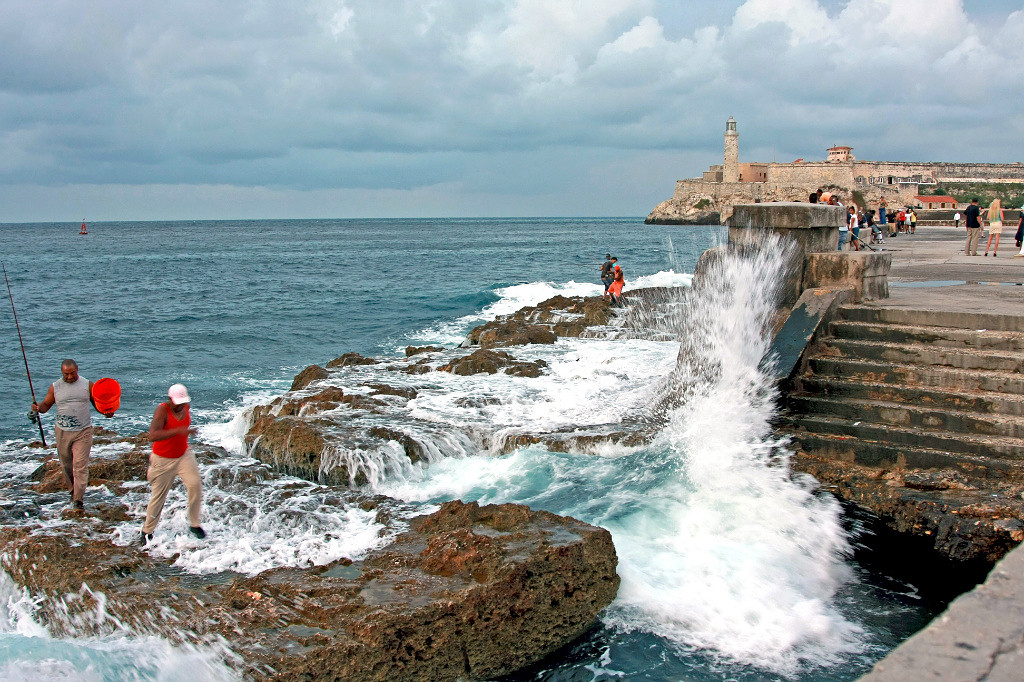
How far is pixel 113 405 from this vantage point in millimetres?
6711

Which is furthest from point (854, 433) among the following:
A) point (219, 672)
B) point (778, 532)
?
point (219, 672)

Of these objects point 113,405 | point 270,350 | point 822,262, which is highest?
point 822,262

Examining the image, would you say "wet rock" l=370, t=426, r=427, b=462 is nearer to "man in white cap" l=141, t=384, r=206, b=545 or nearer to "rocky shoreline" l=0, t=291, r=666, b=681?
"rocky shoreline" l=0, t=291, r=666, b=681

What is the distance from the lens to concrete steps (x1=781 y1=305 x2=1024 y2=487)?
240 inches

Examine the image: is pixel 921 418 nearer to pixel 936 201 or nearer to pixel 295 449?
pixel 295 449

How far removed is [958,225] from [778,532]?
3269 centimetres

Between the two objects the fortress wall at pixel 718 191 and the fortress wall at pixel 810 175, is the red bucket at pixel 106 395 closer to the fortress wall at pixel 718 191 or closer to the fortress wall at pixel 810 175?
the fortress wall at pixel 810 175

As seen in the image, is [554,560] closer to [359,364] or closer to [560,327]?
[359,364]

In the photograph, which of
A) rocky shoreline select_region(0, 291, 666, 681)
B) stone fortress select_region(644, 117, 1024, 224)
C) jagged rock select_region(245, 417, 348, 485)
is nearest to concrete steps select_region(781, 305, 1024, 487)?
rocky shoreline select_region(0, 291, 666, 681)

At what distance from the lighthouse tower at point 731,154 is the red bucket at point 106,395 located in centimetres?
10337

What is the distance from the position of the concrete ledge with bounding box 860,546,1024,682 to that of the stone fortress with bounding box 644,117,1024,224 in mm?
74357

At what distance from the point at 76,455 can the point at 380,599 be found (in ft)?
12.7

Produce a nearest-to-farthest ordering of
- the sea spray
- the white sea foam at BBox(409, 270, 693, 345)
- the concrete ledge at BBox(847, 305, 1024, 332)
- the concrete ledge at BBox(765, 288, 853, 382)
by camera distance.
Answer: the sea spray
the concrete ledge at BBox(847, 305, 1024, 332)
the concrete ledge at BBox(765, 288, 853, 382)
the white sea foam at BBox(409, 270, 693, 345)

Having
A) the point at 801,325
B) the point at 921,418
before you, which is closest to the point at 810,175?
the point at 801,325
